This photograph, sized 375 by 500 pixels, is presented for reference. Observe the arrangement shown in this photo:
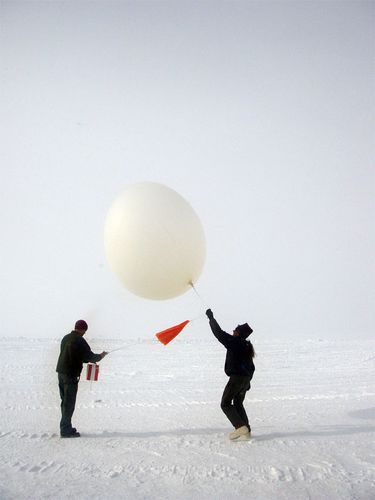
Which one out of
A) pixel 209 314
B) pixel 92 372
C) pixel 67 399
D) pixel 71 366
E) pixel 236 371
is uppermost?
pixel 209 314

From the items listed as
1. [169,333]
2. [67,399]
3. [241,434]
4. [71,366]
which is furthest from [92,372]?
[241,434]

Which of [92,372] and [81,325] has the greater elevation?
[81,325]

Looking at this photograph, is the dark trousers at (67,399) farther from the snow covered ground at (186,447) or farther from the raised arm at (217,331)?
the raised arm at (217,331)

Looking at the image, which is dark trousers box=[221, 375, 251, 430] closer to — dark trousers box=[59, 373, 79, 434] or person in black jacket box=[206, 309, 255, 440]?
person in black jacket box=[206, 309, 255, 440]

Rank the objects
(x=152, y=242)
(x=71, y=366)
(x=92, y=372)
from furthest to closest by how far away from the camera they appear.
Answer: (x=92, y=372) → (x=71, y=366) → (x=152, y=242)

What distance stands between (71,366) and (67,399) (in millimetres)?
477

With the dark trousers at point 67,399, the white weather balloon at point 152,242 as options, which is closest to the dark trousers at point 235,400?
the white weather balloon at point 152,242

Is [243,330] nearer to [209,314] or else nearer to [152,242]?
[209,314]

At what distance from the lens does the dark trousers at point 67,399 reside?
5.27 meters

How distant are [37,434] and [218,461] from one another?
9.39 ft

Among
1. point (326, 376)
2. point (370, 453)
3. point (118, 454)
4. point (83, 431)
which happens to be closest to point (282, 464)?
point (370, 453)

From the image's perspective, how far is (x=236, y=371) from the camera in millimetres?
5277

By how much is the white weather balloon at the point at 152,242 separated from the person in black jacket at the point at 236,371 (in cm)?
82

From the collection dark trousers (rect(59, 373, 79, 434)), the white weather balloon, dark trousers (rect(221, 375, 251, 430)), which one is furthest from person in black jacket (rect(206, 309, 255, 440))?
dark trousers (rect(59, 373, 79, 434))
